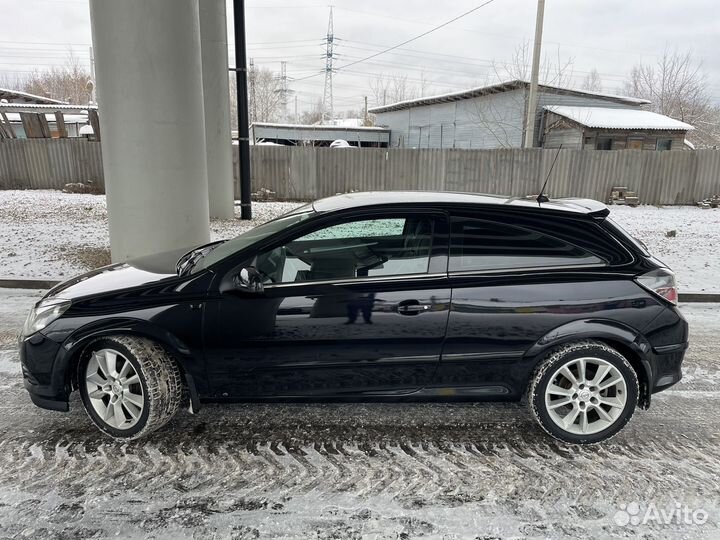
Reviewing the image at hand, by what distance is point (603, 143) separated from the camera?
85.5 ft

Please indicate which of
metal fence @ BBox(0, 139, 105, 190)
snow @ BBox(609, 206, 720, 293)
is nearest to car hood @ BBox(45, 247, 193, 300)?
snow @ BBox(609, 206, 720, 293)

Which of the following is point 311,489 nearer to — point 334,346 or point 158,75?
point 334,346

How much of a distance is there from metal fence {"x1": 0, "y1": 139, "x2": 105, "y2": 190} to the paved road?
1645cm

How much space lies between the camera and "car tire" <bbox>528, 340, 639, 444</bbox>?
10.5 feet

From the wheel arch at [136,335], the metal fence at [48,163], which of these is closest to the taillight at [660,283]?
the wheel arch at [136,335]

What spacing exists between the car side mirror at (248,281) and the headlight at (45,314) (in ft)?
3.68

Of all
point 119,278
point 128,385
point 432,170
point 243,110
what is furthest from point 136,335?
point 432,170

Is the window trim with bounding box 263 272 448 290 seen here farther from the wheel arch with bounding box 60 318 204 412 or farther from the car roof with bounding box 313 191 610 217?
the wheel arch with bounding box 60 318 204 412

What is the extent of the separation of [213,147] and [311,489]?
1163 cm

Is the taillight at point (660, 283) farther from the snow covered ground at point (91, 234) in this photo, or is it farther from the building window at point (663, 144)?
the building window at point (663, 144)

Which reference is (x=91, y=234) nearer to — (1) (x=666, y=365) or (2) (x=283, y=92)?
(1) (x=666, y=365)

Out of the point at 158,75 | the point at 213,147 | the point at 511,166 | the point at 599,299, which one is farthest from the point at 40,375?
the point at 511,166

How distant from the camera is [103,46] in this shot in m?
6.52

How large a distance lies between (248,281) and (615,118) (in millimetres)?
27676
